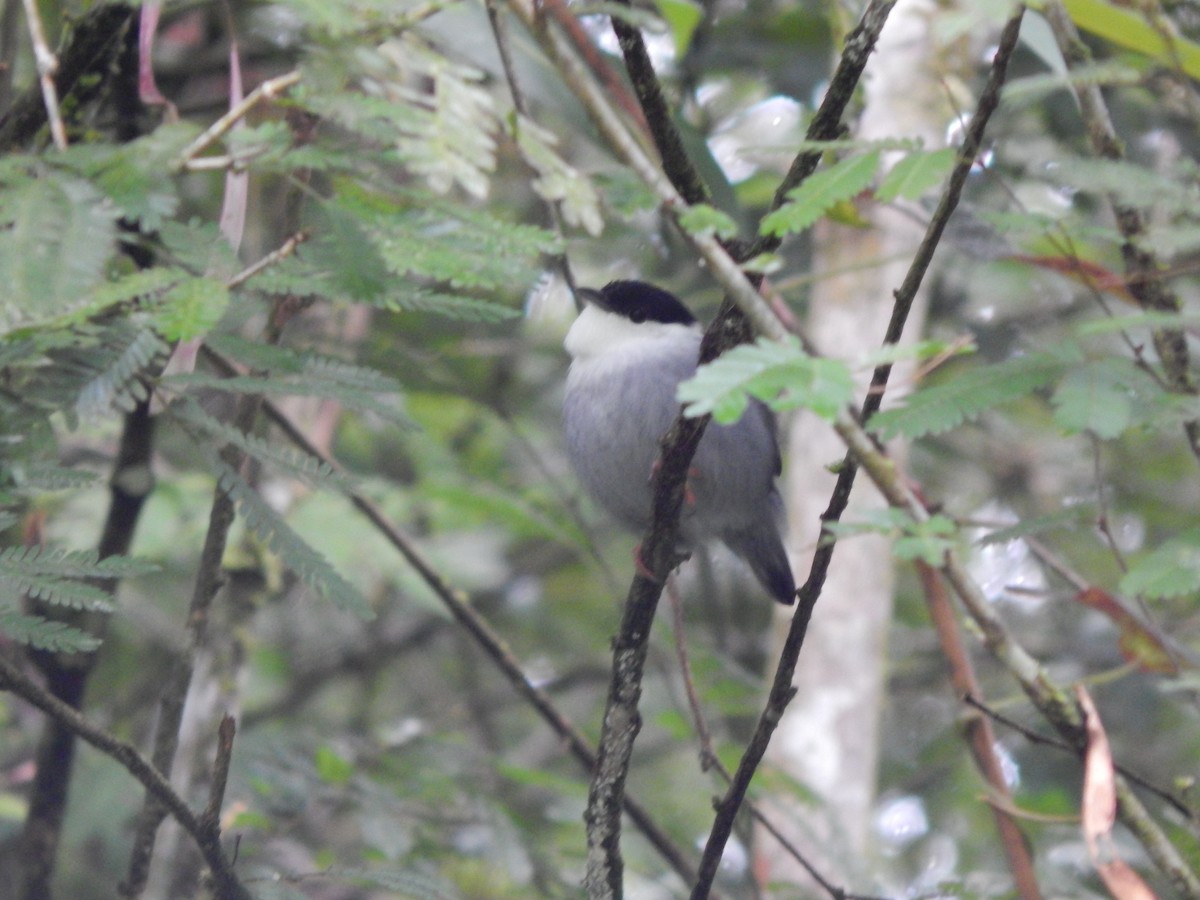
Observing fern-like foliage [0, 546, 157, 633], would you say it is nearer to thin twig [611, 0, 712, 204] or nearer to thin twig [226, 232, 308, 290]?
thin twig [226, 232, 308, 290]

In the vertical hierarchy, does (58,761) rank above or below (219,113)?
below

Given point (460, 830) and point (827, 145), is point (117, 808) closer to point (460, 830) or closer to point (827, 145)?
point (460, 830)

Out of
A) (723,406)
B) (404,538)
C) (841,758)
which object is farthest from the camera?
(841,758)

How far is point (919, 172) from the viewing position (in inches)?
94.7

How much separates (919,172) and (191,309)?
135 cm

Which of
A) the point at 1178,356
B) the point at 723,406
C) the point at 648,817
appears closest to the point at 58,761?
the point at 648,817

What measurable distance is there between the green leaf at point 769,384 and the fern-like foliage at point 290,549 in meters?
1.19

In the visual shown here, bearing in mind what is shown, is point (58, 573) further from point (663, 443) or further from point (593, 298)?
point (593, 298)

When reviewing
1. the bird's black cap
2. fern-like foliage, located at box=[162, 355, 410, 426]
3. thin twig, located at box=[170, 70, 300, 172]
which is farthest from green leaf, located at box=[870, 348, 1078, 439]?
the bird's black cap

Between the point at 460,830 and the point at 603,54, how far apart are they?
296 cm

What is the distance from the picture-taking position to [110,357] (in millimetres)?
2428

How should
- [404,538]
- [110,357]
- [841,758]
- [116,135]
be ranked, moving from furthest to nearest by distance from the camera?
[841,758]
[404,538]
[116,135]
[110,357]

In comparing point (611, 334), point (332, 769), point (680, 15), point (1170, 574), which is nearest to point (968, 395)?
point (1170, 574)

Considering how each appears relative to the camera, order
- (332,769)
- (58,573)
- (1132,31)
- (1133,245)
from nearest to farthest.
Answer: (58,573) < (1132,31) < (1133,245) < (332,769)
